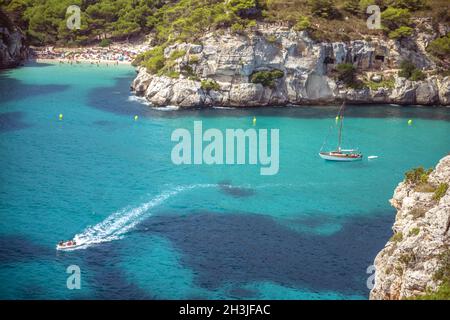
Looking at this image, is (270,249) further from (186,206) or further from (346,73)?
(346,73)

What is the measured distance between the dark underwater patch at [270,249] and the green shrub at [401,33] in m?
70.9

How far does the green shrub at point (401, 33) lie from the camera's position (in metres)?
122

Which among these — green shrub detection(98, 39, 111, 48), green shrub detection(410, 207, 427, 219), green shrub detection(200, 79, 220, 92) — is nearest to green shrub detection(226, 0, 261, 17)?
green shrub detection(200, 79, 220, 92)

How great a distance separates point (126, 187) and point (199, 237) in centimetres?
1587

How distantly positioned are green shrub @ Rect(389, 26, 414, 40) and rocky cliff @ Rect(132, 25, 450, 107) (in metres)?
1.19

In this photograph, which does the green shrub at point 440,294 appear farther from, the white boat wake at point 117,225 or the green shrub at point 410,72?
the green shrub at point 410,72

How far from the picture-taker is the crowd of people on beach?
165 meters

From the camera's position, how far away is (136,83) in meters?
124

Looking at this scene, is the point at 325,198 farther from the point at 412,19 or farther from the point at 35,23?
the point at 35,23

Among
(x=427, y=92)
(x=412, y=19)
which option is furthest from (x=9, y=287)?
(x=412, y=19)

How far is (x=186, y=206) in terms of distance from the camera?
64250 millimetres

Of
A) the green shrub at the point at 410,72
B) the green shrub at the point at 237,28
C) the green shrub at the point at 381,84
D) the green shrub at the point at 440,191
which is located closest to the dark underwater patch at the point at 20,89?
the green shrub at the point at 237,28

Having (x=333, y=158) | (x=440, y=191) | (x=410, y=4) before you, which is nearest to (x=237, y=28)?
(x=333, y=158)
